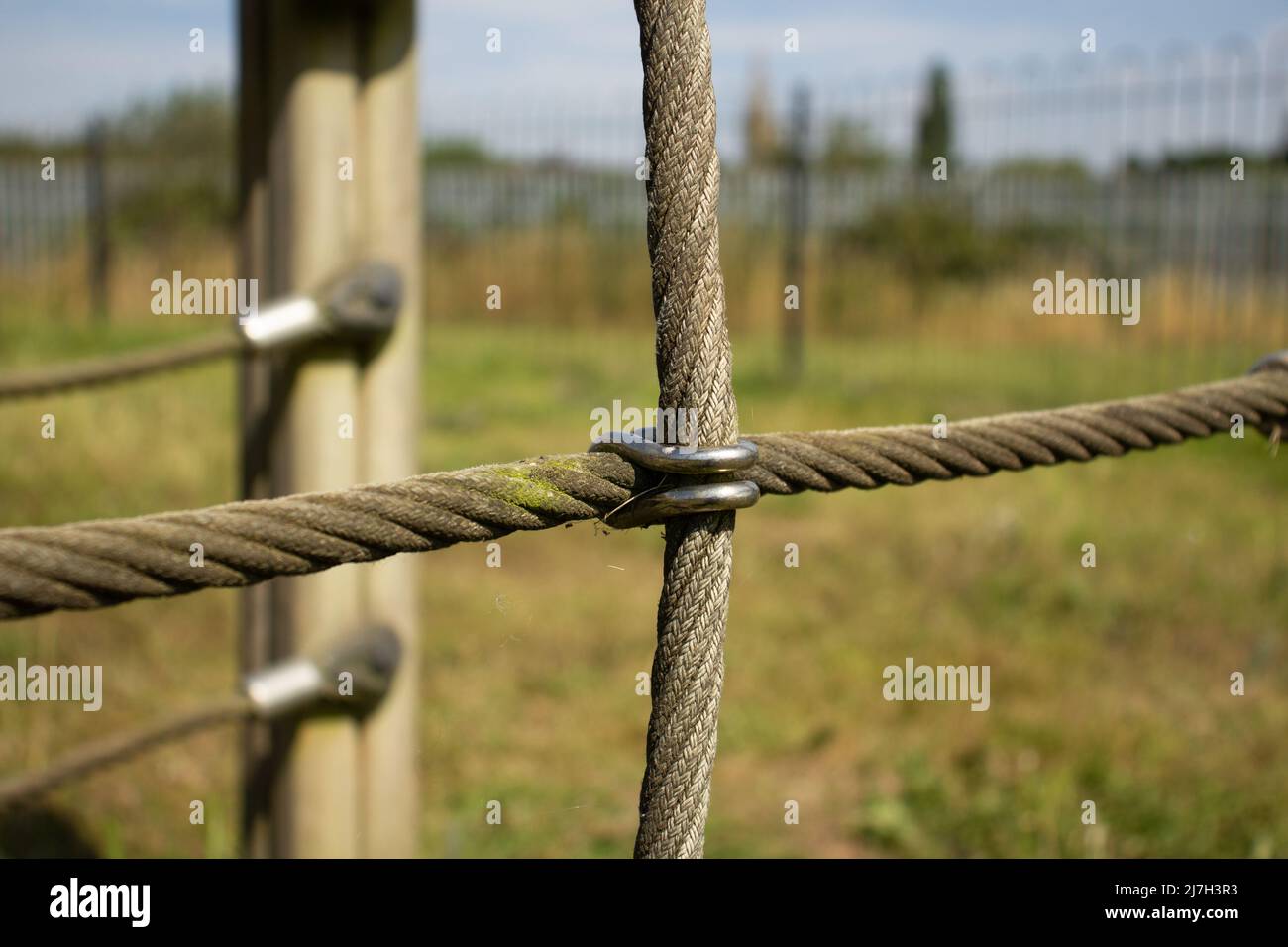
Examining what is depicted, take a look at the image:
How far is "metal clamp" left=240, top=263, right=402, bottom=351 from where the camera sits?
1549 millimetres

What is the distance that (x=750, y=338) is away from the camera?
8562 millimetres

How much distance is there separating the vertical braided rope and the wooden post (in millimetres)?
890

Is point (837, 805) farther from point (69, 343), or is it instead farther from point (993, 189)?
point (69, 343)

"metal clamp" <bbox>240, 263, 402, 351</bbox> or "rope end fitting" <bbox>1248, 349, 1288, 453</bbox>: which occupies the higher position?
"metal clamp" <bbox>240, 263, 402, 351</bbox>

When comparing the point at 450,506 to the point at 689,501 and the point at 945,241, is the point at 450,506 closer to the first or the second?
the point at 689,501

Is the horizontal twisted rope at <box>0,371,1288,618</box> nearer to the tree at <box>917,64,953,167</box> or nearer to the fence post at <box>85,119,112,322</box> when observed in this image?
the tree at <box>917,64,953,167</box>

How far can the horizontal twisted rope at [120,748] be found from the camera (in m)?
1.66

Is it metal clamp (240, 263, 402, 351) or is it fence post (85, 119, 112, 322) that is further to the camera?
fence post (85, 119, 112, 322)

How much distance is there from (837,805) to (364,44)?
179cm

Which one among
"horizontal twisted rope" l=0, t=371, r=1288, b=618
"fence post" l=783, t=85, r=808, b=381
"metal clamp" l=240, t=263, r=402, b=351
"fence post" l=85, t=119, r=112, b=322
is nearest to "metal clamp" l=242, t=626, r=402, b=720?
"metal clamp" l=240, t=263, r=402, b=351

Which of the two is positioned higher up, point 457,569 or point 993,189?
point 993,189

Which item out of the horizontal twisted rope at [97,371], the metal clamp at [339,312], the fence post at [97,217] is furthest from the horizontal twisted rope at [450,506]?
the fence post at [97,217]

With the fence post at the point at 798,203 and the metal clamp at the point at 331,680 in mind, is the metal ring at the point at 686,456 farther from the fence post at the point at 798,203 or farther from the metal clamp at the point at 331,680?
the fence post at the point at 798,203
